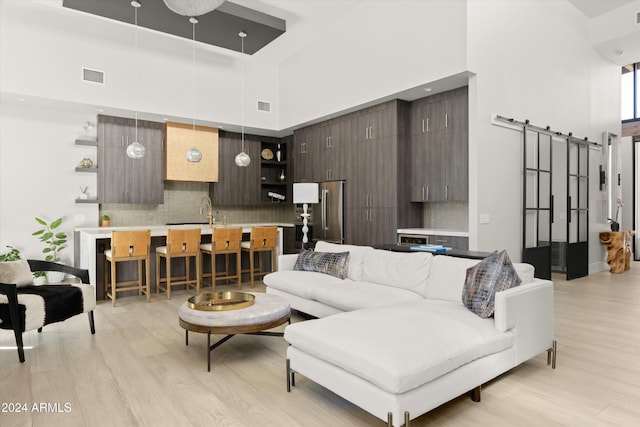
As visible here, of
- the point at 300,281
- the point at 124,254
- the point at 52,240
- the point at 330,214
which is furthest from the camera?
the point at 330,214

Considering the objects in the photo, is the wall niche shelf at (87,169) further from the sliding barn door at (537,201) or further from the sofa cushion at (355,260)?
the sliding barn door at (537,201)

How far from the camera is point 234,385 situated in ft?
8.89

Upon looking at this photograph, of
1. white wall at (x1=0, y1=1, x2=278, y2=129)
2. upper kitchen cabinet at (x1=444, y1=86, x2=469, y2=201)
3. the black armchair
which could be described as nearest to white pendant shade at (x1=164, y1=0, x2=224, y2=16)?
the black armchair

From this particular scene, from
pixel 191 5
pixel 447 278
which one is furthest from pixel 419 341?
pixel 191 5

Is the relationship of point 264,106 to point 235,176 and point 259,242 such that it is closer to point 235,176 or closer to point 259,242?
point 235,176

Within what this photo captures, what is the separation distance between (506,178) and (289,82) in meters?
4.68

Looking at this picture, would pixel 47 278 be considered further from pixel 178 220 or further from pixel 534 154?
pixel 534 154

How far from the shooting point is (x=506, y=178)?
5598 mm

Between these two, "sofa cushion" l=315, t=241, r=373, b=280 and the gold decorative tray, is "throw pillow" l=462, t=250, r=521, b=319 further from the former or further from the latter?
the gold decorative tray

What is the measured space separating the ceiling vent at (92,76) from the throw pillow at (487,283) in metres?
6.45

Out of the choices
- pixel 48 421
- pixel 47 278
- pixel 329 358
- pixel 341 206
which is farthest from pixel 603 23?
pixel 47 278

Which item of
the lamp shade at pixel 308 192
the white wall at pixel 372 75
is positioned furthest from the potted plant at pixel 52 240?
the lamp shade at pixel 308 192

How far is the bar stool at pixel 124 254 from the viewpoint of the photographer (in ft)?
16.5

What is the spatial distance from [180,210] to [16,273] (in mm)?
4541
